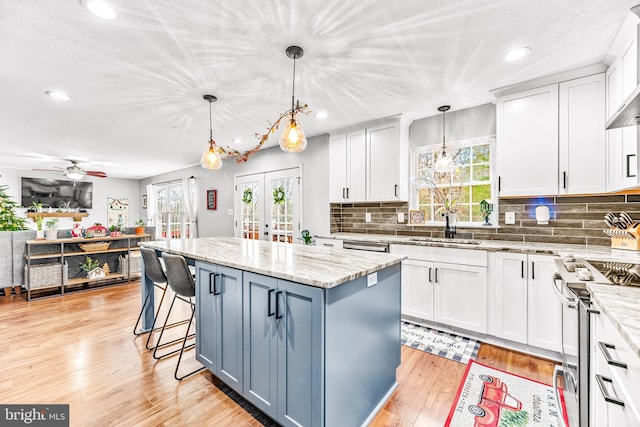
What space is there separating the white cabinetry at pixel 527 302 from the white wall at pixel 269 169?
237 cm

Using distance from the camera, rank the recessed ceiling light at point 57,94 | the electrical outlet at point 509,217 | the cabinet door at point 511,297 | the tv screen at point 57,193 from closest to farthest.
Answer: the cabinet door at point 511,297 → the recessed ceiling light at point 57,94 → the electrical outlet at point 509,217 → the tv screen at point 57,193

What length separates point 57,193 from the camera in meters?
7.63

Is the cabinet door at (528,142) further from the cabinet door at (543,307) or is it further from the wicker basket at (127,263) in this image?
the wicker basket at (127,263)

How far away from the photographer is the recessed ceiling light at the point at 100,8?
1547 millimetres

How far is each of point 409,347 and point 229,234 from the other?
4336 millimetres

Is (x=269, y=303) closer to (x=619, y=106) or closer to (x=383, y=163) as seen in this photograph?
(x=383, y=163)

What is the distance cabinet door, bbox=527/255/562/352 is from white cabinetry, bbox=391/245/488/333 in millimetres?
338

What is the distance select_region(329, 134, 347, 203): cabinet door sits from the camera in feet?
13.0

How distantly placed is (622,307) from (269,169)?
4704 mm

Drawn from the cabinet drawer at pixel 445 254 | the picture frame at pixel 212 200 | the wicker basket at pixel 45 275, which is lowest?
the wicker basket at pixel 45 275

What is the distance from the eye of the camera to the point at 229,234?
5879 millimetres

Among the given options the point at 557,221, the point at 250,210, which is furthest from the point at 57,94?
the point at 557,221

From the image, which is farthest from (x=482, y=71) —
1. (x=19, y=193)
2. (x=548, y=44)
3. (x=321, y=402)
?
(x=19, y=193)

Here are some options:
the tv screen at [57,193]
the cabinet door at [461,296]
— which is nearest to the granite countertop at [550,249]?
the cabinet door at [461,296]
